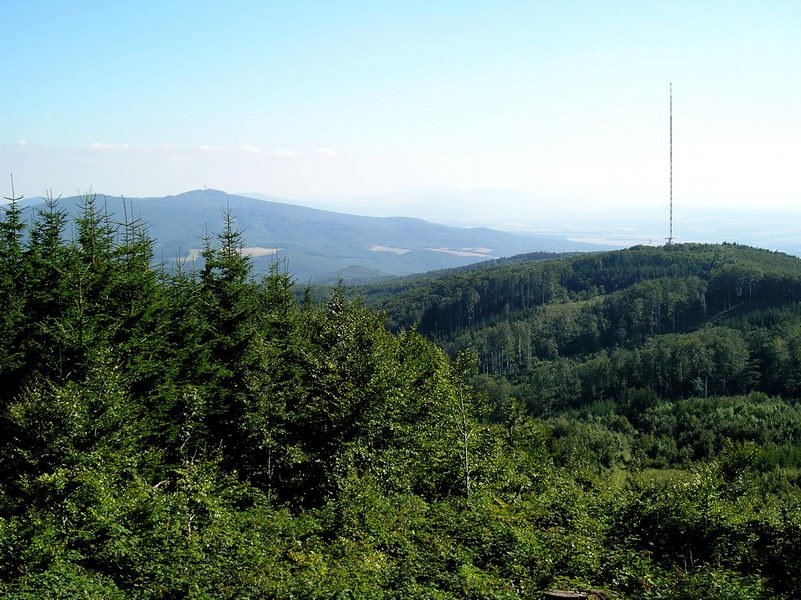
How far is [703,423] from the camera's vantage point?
9512cm

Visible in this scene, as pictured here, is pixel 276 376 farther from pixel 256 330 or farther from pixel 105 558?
pixel 105 558

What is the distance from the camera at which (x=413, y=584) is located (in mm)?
13492

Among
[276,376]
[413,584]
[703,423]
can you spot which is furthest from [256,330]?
[703,423]

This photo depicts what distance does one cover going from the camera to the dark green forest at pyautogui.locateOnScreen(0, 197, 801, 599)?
14.2 m

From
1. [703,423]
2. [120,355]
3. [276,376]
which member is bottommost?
[703,423]

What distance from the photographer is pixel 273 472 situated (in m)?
23.9

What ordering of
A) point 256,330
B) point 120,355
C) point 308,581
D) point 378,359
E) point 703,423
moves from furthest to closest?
point 703,423 → point 256,330 → point 378,359 → point 120,355 → point 308,581

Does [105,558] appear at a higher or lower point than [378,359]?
lower

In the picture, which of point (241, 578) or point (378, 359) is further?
point (378, 359)

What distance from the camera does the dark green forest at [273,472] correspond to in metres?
14.2

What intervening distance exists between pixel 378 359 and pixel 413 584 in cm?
1138

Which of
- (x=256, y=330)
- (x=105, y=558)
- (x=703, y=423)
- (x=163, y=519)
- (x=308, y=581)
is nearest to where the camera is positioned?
(x=308, y=581)

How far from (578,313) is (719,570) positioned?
547ft

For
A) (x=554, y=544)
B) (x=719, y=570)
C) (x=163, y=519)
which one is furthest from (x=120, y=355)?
(x=719, y=570)
